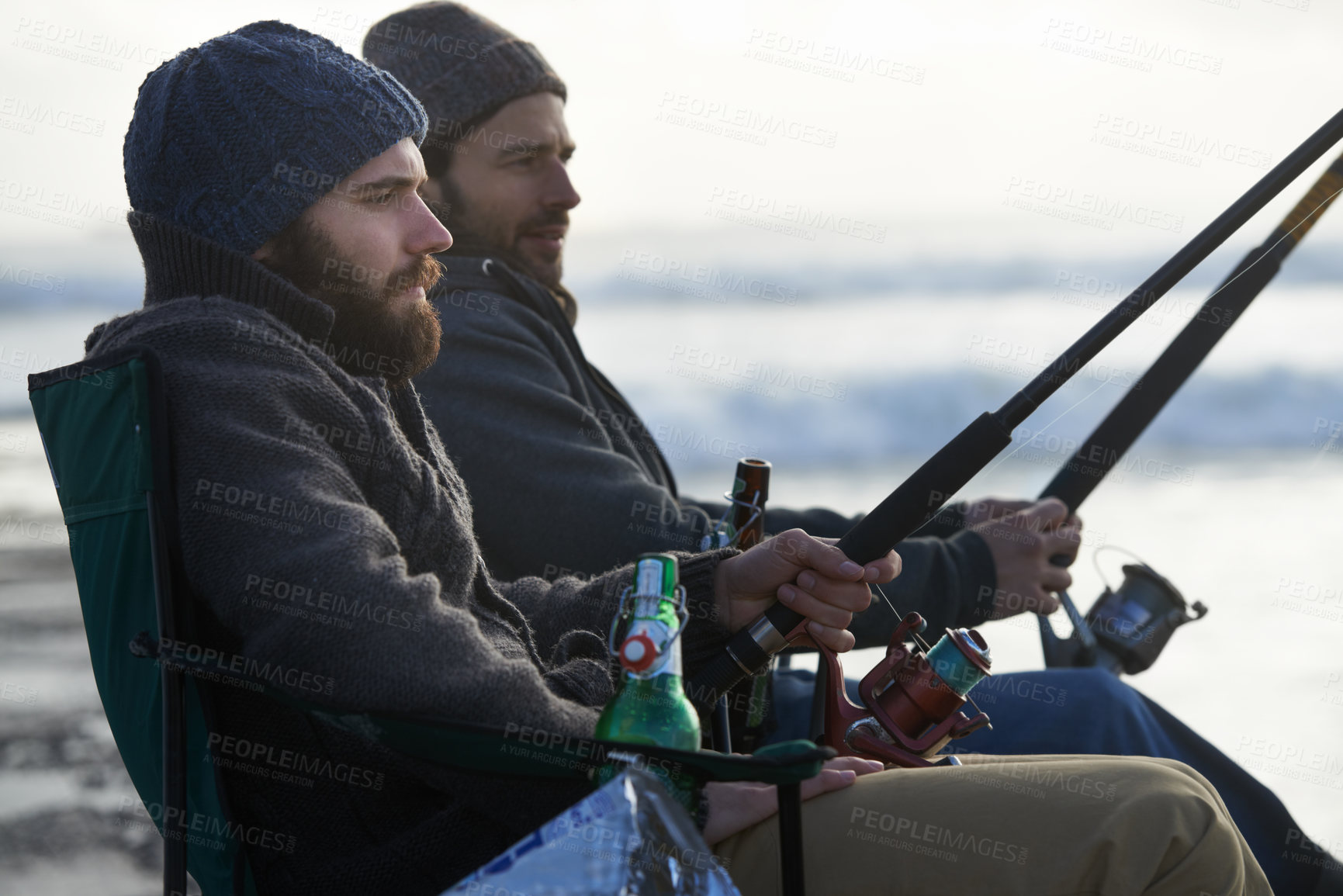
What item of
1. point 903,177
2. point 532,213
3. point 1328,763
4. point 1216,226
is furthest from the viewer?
point 903,177

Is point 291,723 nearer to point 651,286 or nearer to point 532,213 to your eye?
point 532,213

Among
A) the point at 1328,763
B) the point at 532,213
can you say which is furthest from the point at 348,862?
the point at 1328,763

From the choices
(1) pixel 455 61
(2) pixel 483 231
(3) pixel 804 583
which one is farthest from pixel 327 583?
(1) pixel 455 61

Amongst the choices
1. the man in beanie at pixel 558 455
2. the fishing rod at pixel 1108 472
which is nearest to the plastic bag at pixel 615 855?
the man in beanie at pixel 558 455

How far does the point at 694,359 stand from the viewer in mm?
10922

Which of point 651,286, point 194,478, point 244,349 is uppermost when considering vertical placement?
point 651,286

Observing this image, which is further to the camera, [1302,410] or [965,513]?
[1302,410]

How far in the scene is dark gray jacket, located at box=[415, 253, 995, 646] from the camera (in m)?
2.67

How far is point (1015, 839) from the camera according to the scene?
155 cm

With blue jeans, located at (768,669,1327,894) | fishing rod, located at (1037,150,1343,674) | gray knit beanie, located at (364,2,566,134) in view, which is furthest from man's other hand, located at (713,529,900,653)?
gray knit beanie, located at (364,2,566,134)

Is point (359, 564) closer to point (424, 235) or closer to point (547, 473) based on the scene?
point (424, 235)

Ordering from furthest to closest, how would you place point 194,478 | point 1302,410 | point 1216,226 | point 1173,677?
point 1302,410 → point 1173,677 → point 1216,226 → point 194,478

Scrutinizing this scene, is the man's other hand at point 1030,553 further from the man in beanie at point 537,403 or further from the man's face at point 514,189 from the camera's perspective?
the man's face at point 514,189

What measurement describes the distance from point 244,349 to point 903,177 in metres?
13.7
